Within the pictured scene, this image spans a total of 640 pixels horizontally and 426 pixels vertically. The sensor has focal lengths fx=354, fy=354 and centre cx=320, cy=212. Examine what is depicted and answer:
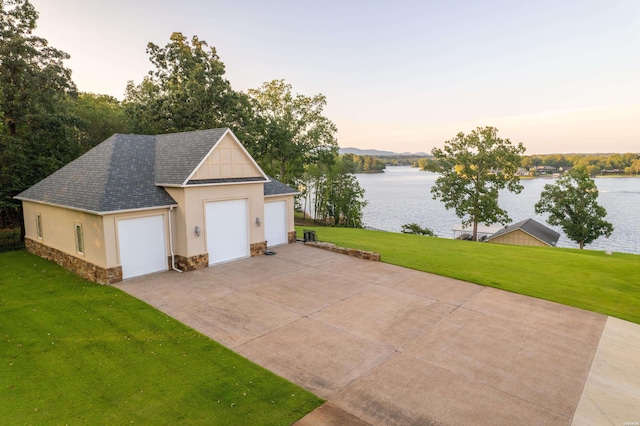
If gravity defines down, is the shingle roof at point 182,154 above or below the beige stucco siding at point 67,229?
above

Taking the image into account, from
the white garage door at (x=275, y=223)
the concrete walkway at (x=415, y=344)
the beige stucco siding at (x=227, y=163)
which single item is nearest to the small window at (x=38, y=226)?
the concrete walkway at (x=415, y=344)

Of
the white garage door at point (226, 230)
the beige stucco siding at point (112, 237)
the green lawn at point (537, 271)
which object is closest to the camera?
the green lawn at point (537, 271)

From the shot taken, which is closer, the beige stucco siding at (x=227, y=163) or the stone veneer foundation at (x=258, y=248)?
the beige stucco siding at (x=227, y=163)

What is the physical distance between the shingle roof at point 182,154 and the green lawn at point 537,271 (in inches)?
348

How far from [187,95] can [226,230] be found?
18.3m

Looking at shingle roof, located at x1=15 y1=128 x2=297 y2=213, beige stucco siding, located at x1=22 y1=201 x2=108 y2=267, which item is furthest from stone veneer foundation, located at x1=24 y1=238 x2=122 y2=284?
shingle roof, located at x1=15 y1=128 x2=297 y2=213

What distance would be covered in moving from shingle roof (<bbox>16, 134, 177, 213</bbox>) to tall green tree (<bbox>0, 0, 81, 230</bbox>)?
2.75 meters

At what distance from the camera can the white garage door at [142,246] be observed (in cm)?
1225

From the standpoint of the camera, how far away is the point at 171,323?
8.91m

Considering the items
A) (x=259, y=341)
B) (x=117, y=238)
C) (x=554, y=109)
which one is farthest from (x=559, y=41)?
(x=117, y=238)

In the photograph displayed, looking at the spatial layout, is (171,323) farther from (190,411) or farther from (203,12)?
(203,12)

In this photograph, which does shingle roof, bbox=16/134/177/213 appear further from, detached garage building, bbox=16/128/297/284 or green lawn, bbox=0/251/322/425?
green lawn, bbox=0/251/322/425

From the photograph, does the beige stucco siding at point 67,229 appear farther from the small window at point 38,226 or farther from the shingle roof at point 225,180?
the shingle roof at point 225,180

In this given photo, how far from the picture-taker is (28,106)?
18828 mm
